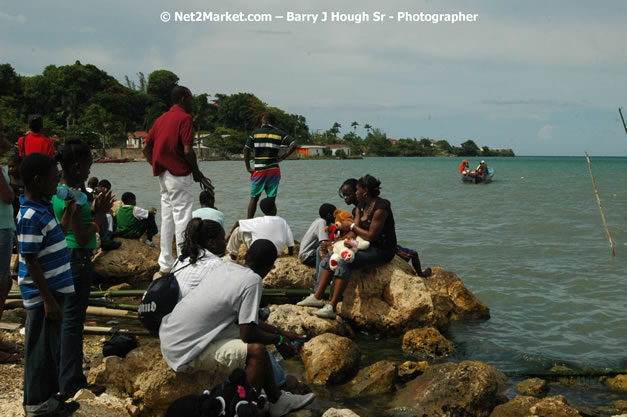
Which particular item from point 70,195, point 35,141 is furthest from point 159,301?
point 35,141

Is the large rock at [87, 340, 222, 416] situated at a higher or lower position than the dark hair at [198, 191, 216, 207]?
lower

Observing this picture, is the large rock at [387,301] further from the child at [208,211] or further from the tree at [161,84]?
the tree at [161,84]

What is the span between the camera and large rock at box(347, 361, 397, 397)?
531 centimetres

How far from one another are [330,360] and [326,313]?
45.5 inches

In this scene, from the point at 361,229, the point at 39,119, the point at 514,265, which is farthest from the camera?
the point at 514,265

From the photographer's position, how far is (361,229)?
6797 millimetres

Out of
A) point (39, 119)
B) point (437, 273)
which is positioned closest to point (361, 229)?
point (437, 273)

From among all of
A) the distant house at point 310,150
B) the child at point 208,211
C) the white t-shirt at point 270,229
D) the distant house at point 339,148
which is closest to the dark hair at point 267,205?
the white t-shirt at point 270,229

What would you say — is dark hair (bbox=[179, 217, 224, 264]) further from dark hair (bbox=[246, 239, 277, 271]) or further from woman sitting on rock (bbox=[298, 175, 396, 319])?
woman sitting on rock (bbox=[298, 175, 396, 319])

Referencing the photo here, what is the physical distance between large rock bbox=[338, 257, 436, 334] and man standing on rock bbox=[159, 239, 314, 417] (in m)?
2.96

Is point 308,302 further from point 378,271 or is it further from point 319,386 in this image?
point 319,386

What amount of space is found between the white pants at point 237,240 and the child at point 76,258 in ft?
12.0

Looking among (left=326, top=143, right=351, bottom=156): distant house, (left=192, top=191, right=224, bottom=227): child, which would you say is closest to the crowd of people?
(left=192, top=191, right=224, bottom=227): child

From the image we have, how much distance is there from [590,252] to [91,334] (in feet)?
38.8
